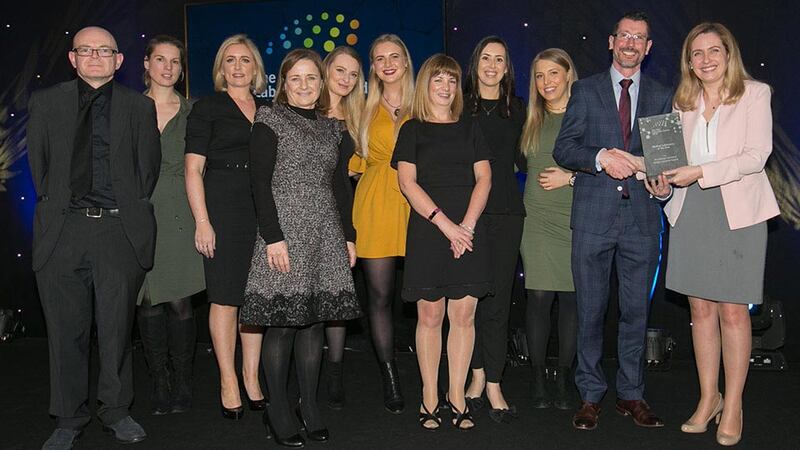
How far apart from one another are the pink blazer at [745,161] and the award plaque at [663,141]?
0.43 feet

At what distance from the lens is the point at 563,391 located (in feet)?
15.1

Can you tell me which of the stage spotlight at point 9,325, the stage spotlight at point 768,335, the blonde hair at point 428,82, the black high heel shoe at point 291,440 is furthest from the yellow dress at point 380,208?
the stage spotlight at point 9,325

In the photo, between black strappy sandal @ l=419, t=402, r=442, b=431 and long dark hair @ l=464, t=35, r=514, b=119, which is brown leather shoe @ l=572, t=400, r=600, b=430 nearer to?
black strappy sandal @ l=419, t=402, r=442, b=431

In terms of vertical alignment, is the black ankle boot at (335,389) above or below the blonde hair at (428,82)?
below

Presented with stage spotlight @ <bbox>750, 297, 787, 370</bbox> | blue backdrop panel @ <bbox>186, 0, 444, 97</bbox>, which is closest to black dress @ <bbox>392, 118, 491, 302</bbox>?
blue backdrop panel @ <bbox>186, 0, 444, 97</bbox>

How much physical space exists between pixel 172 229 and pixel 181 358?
706 millimetres

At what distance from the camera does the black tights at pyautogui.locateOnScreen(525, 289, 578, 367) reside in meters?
4.57

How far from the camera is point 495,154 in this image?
4.39 m

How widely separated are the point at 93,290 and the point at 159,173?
683mm

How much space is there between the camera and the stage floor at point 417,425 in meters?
4.02

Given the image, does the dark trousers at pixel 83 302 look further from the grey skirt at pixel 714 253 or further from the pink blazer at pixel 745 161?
the pink blazer at pixel 745 161

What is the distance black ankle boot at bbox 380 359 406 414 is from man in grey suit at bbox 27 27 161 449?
140cm

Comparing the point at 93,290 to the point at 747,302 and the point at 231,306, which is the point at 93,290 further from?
the point at 747,302

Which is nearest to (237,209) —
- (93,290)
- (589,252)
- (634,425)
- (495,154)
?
(93,290)
